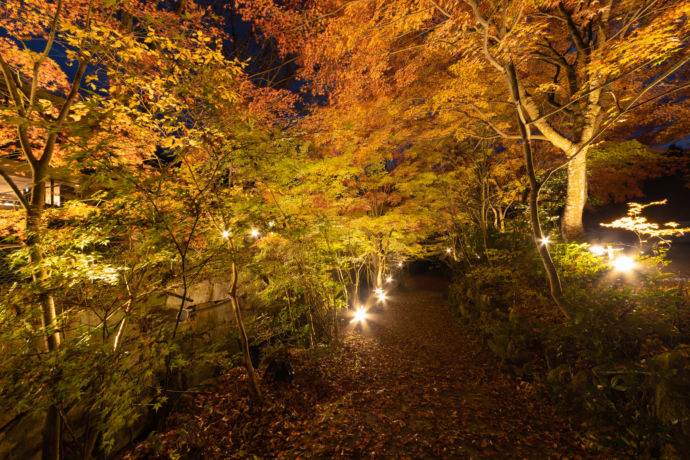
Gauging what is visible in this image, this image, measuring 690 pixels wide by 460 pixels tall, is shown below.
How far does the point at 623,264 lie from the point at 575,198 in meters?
2.49

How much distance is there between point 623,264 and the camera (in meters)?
5.43

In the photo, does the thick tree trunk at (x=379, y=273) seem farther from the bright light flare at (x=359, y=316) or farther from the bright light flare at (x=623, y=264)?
the bright light flare at (x=623, y=264)

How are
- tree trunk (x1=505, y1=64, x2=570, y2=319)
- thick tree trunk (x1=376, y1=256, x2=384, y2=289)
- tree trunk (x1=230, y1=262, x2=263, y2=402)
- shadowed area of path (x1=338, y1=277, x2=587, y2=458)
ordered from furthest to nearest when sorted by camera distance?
thick tree trunk (x1=376, y1=256, x2=384, y2=289), tree trunk (x1=505, y1=64, x2=570, y2=319), tree trunk (x1=230, y1=262, x2=263, y2=402), shadowed area of path (x1=338, y1=277, x2=587, y2=458)

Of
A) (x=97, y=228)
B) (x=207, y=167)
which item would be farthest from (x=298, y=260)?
(x=97, y=228)

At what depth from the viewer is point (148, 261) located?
3.64 m

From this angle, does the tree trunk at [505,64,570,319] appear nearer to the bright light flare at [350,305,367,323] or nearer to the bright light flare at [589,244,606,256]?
the bright light flare at [589,244,606,256]

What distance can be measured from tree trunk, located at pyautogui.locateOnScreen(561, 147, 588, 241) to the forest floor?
4.69 meters

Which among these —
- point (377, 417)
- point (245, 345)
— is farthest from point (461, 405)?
point (245, 345)

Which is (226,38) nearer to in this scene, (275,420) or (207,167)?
(207,167)

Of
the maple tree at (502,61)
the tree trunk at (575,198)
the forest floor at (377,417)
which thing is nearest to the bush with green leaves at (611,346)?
the forest floor at (377,417)

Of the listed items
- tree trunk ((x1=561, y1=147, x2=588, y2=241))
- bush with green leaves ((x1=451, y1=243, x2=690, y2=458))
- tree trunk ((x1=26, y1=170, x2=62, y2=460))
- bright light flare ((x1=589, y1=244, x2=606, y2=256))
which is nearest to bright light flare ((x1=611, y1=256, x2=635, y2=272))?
bush with green leaves ((x1=451, y1=243, x2=690, y2=458))

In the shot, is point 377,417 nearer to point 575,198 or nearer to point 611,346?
point 611,346

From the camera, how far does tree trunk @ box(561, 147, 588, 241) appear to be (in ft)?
22.4

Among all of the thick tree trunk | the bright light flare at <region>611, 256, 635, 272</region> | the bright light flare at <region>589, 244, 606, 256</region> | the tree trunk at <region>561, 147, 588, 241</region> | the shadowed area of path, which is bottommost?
the shadowed area of path
